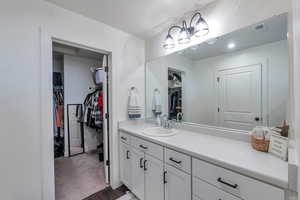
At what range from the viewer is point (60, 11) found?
1.59 meters

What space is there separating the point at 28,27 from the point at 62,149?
2644 mm

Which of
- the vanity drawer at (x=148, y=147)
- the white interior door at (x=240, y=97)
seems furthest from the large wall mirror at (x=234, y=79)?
the vanity drawer at (x=148, y=147)

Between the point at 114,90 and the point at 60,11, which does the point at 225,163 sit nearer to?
the point at 114,90

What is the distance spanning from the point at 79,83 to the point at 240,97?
331 cm

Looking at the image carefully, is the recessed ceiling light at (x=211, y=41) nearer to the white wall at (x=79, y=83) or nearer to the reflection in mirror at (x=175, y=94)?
the reflection in mirror at (x=175, y=94)

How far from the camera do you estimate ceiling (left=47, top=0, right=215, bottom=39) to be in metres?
1.53

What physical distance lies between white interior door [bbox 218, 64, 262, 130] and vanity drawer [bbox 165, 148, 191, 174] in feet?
2.25

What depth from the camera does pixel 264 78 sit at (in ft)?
4.21

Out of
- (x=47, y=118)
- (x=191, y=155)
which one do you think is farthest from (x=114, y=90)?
(x=191, y=155)

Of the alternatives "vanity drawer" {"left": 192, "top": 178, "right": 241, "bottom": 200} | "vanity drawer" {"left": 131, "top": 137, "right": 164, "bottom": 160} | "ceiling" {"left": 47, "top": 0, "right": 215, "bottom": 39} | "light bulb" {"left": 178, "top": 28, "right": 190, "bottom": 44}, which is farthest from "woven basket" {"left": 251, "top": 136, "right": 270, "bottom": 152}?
"ceiling" {"left": 47, "top": 0, "right": 215, "bottom": 39}

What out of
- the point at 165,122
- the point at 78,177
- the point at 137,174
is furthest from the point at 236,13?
the point at 78,177

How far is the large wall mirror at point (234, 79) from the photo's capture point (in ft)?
3.94

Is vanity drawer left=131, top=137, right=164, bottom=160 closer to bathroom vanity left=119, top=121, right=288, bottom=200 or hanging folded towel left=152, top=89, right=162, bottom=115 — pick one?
bathroom vanity left=119, top=121, right=288, bottom=200

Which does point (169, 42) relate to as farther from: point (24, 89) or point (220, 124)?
point (24, 89)
